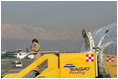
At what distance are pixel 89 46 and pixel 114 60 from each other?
2064 millimetres

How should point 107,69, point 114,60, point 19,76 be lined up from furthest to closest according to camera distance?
point 19,76 → point 107,69 → point 114,60

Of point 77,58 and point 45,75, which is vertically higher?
point 77,58

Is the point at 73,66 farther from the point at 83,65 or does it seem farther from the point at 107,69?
the point at 107,69

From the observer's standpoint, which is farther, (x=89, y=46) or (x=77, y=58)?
(x=89, y=46)

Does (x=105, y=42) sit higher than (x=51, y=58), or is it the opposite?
(x=105, y=42)

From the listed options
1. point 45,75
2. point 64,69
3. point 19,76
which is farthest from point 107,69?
point 19,76

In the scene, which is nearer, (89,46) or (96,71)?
(96,71)

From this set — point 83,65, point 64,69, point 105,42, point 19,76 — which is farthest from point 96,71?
point 19,76

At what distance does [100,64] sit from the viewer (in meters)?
9.58

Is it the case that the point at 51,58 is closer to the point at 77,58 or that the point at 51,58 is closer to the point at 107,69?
the point at 77,58

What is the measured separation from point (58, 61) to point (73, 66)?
2.71ft

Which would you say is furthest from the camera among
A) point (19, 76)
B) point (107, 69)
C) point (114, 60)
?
point (19, 76)

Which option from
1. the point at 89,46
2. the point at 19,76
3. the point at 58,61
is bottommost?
the point at 19,76

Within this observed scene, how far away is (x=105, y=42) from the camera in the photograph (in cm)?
1039
